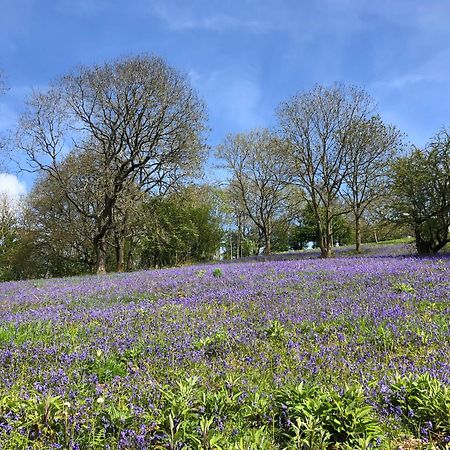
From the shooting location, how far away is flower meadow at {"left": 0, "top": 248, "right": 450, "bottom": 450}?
2.92m

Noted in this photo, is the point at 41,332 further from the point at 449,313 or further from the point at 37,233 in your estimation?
the point at 37,233

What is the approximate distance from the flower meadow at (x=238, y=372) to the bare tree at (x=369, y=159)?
21071 millimetres

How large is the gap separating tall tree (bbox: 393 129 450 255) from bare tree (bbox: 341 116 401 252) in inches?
332

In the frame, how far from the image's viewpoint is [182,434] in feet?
9.39

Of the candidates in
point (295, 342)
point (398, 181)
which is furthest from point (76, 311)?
point (398, 181)

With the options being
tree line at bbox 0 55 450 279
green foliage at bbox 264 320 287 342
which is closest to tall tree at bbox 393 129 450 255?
→ tree line at bbox 0 55 450 279

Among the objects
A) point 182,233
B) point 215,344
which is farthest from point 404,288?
point 182,233

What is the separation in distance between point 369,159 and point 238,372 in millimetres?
27023

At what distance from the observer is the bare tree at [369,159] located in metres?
26.9

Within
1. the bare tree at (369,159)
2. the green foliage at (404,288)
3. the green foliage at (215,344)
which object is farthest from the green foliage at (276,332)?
the bare tree at (369,159)

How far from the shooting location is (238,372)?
13.9ft

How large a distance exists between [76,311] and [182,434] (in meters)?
5.63

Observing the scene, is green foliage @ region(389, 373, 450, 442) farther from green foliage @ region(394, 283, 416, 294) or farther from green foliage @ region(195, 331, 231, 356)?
green foliage @ region(394, 283, 416, 294)

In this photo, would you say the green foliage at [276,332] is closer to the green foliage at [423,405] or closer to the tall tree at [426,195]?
the green foliage at [423,405]
